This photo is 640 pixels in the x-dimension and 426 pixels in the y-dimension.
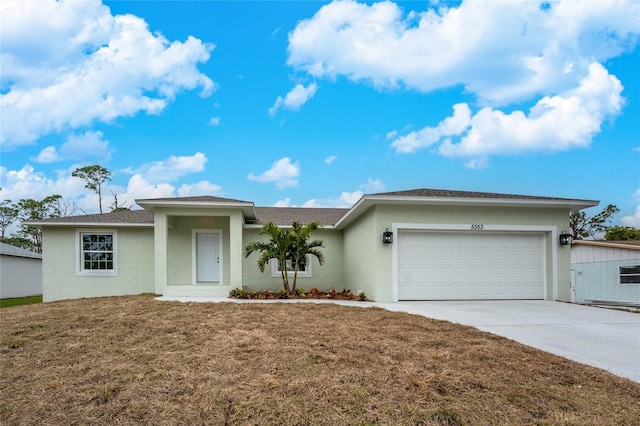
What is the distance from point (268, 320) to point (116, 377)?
124 inches

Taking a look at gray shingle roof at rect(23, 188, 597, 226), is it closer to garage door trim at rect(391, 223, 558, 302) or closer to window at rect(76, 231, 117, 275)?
window at rect(76, 231, 117, 275)

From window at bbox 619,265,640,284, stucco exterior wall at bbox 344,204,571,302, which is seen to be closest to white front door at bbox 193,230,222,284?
stucco exterior wall at bbox 344,204,571,302

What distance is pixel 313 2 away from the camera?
11.6m

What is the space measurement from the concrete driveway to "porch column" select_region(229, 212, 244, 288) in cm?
486

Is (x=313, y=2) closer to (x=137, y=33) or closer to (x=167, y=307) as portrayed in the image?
(x=137, y=33)

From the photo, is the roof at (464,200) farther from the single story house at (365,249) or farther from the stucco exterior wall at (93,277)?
the stucco exterior wall at (93,277)

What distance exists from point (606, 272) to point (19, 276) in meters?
27.6

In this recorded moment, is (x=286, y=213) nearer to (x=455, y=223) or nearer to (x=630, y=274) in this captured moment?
(x=455, y=223)

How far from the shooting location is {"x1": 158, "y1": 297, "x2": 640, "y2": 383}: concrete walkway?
4855mm

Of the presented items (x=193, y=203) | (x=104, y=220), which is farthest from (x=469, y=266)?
(x=104, y=220)

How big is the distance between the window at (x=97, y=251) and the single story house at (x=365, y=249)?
0.11ft

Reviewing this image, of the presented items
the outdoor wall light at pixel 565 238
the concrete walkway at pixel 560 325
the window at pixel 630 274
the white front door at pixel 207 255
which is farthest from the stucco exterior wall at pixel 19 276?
the window at pixel 630 274

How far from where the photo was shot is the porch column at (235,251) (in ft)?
39.0

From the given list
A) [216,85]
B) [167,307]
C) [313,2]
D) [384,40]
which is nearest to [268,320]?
[167,307]
